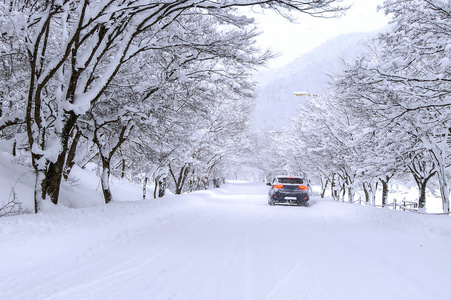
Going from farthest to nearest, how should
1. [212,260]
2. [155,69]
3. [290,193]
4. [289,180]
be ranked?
[289,180], [290,193], [155,69], [212,260]

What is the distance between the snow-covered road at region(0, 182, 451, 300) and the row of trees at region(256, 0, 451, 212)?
3.37 m

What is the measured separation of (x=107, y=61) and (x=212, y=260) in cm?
851

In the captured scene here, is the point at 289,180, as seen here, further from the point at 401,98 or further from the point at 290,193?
the point at 401,98

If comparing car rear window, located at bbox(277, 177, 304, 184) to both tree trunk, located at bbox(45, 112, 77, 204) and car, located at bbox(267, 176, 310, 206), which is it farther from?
tree trunk, located at bbox(45, 112, 77, 204)

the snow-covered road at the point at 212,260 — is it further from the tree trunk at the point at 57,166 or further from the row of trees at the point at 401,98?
the row of trees at the point at 401,98

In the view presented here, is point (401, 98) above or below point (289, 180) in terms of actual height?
above

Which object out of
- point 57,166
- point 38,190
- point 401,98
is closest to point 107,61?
point 57,166

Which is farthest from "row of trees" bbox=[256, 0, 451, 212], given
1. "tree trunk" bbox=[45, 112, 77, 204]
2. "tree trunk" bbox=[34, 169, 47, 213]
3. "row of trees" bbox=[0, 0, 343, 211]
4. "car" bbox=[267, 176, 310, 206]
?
"tree trunk" bbox=[34, 169, 47, 213]

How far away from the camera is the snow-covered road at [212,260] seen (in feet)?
14.1

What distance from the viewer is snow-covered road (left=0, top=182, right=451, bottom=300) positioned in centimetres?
429

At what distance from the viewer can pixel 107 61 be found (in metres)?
11.8

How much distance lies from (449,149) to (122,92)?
14.3 meters

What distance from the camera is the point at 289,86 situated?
191500 mm

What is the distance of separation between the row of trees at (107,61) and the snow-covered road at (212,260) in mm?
2919
